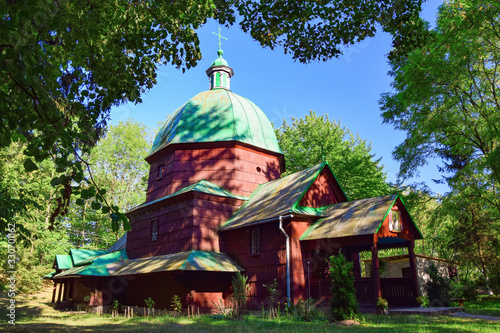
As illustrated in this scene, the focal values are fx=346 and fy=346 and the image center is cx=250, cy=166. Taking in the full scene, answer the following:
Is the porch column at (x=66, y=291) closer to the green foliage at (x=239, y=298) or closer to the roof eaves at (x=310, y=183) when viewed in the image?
the green foliage at (x=239, y=298)

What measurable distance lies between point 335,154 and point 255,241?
15280 mm

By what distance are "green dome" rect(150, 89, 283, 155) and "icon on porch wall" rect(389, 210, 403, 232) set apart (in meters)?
8.73

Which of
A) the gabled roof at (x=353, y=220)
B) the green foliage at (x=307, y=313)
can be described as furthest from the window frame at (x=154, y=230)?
the green foliage at (x=307, y=313)

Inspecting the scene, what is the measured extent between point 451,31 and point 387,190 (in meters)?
16.1

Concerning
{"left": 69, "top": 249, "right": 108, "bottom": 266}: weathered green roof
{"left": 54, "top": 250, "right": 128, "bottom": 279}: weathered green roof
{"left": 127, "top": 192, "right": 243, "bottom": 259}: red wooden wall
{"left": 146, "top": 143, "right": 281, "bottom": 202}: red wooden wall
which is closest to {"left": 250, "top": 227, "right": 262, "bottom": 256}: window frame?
{"left": 127, "top": 192, "right": 243, "bottom": 259}: red wooden wall

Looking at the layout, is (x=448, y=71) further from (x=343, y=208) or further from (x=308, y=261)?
(x=308, y=261)

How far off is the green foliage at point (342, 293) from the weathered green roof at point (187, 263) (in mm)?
5475

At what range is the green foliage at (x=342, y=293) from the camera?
36.4 feet

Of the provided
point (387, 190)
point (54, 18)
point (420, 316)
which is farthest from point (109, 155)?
point (54, 18)

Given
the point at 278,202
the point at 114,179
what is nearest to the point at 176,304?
the point at 278,202

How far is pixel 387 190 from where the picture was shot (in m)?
28.0

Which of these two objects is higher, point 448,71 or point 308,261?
point 448,71

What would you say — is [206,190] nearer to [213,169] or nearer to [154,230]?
[213,169]

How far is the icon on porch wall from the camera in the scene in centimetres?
1390
